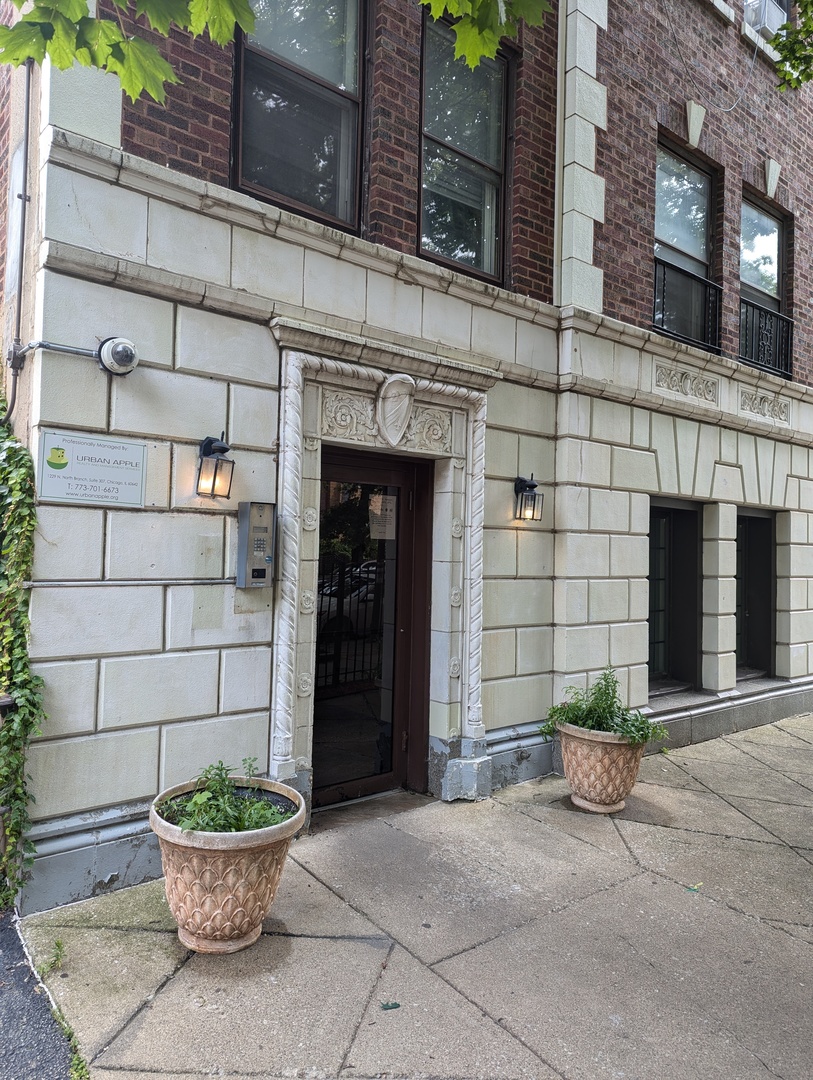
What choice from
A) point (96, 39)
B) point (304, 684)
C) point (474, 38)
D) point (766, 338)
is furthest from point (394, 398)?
point (766, 338)

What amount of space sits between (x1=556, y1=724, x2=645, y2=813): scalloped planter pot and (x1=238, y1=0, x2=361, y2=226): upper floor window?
15.0ft

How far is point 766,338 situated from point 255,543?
26.8ft

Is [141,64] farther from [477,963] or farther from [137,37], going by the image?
[477,963]

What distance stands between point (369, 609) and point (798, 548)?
693 centimetres

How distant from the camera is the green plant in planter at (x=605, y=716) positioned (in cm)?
580

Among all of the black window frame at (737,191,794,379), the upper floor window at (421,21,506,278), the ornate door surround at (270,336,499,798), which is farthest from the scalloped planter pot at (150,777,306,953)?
the black window frame at (737,191,794,379)

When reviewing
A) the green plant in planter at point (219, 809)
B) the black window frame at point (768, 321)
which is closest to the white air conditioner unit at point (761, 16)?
the black window frame at point (768, 321)

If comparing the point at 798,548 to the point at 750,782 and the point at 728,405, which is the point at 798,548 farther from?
the point at 750,782

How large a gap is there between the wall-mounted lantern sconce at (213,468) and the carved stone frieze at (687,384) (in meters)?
5.05

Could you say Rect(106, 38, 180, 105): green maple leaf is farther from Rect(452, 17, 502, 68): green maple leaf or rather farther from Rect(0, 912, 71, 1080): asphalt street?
Rect(0, 912, 71, 1080): asphalt street

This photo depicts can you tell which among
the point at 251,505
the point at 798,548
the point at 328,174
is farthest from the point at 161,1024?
the point at 798,548

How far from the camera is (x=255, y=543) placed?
189 inches

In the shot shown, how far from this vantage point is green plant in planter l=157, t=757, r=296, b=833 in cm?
363

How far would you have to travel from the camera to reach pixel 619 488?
734 cm
